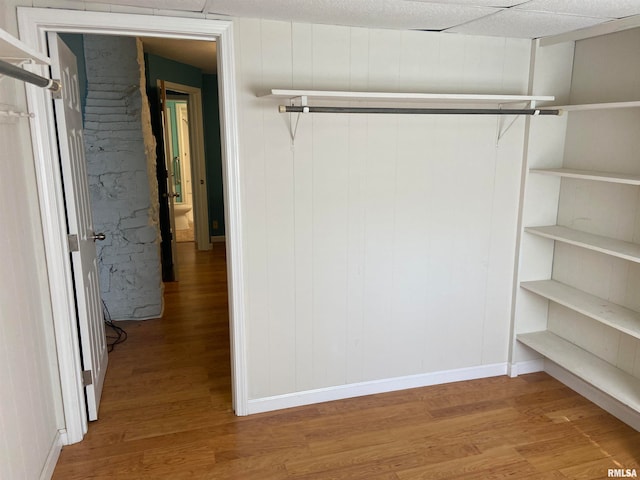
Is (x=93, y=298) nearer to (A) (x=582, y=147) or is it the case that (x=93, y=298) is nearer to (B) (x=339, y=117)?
(B) (x=339, y=117)

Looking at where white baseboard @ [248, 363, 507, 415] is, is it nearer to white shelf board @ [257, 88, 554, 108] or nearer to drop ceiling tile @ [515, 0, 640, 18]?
white shelf board @ [257, 88, 554, 108]

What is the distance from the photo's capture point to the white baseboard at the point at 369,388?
292 cm

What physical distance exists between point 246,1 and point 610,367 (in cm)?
278

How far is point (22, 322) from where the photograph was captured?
212 cm

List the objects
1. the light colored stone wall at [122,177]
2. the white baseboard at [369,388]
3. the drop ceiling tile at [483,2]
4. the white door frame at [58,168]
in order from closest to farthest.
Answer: the drop ceiling tile at [483,2], the white door frame at [58,168], the white baseboard at [369,388], the light colored stone wall at [122,177]

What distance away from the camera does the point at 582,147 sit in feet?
9.89

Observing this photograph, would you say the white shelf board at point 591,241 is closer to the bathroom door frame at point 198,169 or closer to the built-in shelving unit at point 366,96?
the built-in shelving unit at point 366,96

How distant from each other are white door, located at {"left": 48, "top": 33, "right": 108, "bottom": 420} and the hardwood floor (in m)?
0.28

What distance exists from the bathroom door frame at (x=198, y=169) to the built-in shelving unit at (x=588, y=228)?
438 cm

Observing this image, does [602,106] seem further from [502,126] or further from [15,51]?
[15,51]

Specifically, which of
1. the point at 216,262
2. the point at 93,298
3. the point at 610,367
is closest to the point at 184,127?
the point at 216,262

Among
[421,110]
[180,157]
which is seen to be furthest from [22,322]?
[180,157]

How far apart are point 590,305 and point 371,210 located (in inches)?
53.9

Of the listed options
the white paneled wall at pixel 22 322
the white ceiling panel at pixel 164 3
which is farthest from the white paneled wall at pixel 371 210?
the white paneled wall at pixel 22 322
